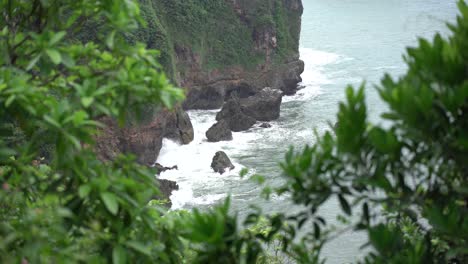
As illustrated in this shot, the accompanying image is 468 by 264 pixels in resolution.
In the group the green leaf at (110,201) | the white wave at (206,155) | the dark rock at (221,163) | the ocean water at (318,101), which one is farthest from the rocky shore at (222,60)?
the green leaf at (110,201)

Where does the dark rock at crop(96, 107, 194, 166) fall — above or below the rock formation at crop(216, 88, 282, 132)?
below

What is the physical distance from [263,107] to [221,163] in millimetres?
7228

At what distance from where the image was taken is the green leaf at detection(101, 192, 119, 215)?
2.11 m

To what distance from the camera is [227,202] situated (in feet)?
7.23

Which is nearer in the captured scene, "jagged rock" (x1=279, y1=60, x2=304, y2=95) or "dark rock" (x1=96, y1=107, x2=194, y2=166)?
"dark rock" (x1=96, y1=107, x2=194, y2=166)

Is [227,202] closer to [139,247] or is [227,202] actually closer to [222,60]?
[139,247]

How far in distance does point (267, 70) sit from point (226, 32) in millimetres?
3020

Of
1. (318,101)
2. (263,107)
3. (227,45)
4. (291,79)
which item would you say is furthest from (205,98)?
(291,79)

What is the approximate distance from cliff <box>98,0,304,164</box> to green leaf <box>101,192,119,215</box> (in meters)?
24.7

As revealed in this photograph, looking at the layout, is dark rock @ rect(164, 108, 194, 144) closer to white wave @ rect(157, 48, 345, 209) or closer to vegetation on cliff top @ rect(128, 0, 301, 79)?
white wave @ rect(157, 48, 345, 209)

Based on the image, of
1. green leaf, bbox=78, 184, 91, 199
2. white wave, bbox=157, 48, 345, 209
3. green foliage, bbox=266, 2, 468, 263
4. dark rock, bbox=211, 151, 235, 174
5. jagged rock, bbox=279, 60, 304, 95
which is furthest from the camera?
jagged rock, bbox=279, 60, 304, 95

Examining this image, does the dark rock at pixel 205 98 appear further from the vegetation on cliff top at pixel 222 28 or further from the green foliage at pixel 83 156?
the green foliage at pixel 83 156

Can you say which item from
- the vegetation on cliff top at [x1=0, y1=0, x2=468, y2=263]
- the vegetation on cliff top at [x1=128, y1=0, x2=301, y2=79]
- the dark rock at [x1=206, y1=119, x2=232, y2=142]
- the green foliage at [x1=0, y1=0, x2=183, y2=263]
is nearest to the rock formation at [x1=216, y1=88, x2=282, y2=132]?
the dark rock at [x1=206, y1=119, x2=232, y2=142]

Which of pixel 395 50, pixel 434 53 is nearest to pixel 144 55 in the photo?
pixel 434 53
